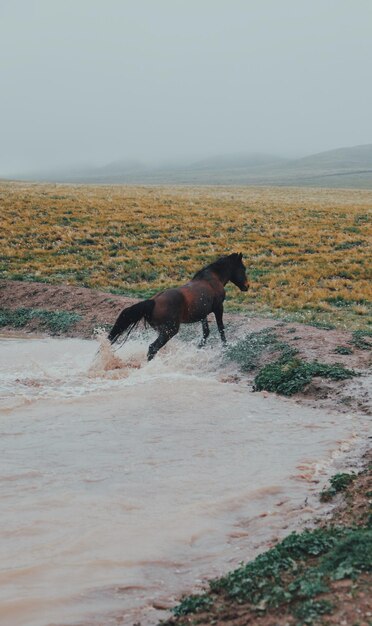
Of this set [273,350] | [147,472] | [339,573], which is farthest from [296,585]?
[273,350]

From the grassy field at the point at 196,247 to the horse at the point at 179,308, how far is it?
375 cm

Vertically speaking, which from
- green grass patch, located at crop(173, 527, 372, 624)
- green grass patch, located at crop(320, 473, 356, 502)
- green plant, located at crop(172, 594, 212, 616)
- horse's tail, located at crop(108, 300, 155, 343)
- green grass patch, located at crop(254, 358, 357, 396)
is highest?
horse's tail, located at crop(108, 300, 155, 343)

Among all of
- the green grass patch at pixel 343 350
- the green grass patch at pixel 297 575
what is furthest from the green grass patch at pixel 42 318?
the green grass patch at pixel 297 575

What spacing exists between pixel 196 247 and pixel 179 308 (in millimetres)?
17452

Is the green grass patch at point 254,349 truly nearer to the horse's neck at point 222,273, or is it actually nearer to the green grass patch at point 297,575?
the horse's neck at point 222,273

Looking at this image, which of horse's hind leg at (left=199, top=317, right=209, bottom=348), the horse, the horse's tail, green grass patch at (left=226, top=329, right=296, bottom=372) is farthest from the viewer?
horse's hind leg at (left=199, top=317, right=209, bottom=348)

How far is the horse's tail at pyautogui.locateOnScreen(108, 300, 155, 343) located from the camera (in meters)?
12.8

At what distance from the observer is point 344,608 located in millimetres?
4234

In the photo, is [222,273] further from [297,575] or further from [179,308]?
[297,575]

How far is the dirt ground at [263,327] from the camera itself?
1111 cm

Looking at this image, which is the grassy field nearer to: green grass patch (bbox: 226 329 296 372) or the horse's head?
the horse's head

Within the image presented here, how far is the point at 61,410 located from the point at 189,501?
4110 millimetres

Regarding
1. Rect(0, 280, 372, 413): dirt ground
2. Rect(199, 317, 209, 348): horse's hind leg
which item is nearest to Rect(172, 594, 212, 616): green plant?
Rect(0, 280, 372, 413): dirt ground

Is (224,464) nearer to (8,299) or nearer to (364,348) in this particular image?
(364,348)
